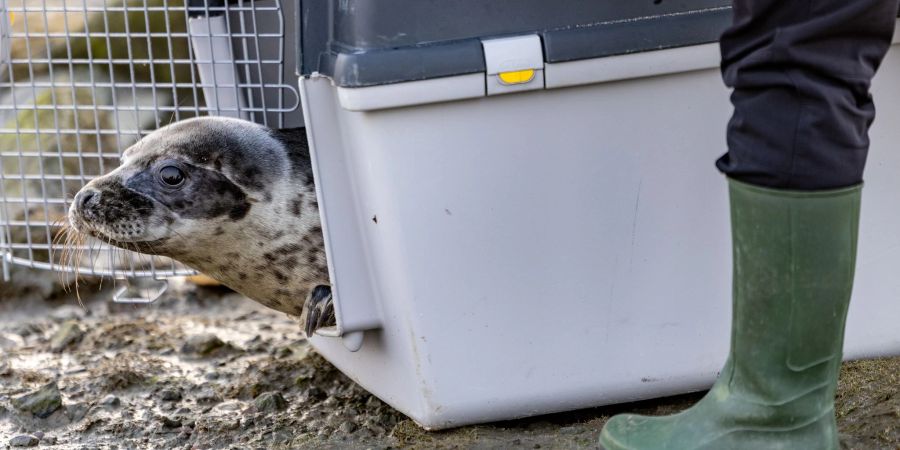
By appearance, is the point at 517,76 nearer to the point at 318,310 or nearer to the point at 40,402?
the point at 318,310

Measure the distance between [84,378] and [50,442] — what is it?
1.43 ft

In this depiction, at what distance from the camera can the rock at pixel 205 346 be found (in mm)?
3229

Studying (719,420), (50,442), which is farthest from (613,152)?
(50,442)

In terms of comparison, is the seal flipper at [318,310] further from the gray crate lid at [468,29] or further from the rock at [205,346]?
the rock at [205,346]

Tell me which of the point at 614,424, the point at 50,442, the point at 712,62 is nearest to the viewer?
the point at 614,424

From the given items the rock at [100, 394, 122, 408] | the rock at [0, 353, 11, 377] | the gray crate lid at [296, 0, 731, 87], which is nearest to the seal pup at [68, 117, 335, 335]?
the rock at [100, 394, 122, 408]

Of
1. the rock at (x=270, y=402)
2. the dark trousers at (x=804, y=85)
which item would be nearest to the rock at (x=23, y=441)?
the rock at (x=270, y=402)

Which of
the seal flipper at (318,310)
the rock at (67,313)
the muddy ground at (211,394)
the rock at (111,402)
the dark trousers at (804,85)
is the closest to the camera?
the dark trousers at (804,85)

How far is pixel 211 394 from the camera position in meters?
2.89

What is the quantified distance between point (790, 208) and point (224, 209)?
4.31ft

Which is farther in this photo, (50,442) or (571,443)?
(50,442)

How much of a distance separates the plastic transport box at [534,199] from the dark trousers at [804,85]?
17.7 inches

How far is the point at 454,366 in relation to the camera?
2170 millimetres

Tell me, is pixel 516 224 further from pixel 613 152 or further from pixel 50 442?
pixel 50 442
